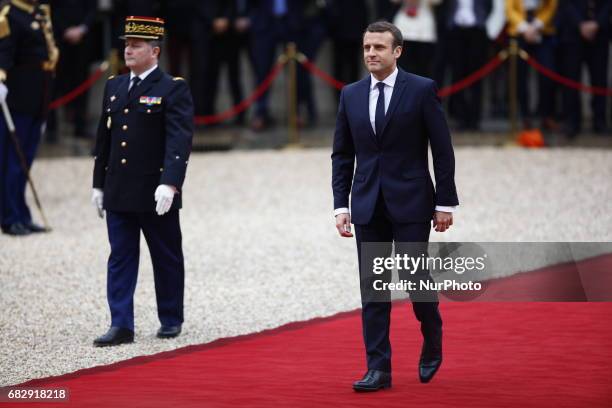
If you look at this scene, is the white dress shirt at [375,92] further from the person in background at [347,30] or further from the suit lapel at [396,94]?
the person in background at [347,30]

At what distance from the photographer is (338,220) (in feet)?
22.4

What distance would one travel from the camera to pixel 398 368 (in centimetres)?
730

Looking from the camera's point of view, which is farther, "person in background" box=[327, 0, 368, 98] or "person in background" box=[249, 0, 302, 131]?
"person in background" box=[327, 0, 368, 98]

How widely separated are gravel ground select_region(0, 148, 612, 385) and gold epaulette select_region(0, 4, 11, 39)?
169 centimetres

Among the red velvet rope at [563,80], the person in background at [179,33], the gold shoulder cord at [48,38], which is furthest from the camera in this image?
the person in background at [179,33]

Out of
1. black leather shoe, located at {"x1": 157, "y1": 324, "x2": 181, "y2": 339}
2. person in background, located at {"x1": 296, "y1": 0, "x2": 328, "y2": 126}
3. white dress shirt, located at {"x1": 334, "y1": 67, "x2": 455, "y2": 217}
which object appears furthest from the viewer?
person in background, located at {"x1": 296, "y1": 0, "x2": 328, "y2": 126}

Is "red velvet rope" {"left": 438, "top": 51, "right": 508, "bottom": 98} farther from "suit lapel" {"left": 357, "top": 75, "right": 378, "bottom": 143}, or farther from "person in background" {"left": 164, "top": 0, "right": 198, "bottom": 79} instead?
"suit lapel" {"left": 357, "top": 75, "right": 378, "bottom": 143}

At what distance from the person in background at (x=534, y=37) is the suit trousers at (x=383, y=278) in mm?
10061

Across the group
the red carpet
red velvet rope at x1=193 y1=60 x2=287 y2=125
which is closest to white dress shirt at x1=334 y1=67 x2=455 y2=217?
the red carpet

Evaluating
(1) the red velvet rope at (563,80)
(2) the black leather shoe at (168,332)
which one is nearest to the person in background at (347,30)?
(1) the red velvet rope at (563,80)

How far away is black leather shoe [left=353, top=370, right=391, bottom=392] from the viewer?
668 cm

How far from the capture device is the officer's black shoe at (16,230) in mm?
12250

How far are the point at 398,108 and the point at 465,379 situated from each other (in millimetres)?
1341

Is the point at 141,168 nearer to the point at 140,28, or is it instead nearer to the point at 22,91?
the point at 140,28
